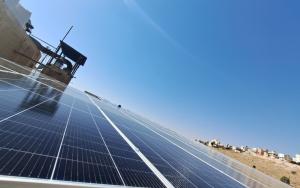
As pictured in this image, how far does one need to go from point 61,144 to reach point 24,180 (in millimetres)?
2862

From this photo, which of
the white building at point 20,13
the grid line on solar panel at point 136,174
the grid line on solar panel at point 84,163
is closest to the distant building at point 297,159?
the grid line on solar panel at point 136,174

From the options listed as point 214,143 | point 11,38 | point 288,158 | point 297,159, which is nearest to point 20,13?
point 11,38

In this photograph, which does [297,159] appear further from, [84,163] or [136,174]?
[84,163]

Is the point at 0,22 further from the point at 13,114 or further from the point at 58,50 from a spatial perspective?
the point at 13,114

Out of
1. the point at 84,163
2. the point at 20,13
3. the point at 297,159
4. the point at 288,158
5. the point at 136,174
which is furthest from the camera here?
the point at 20,13

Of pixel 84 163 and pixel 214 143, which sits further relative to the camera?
pixel 214 143

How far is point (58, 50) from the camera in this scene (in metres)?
47.6

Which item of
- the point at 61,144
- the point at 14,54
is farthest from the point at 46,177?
the point at 14,54

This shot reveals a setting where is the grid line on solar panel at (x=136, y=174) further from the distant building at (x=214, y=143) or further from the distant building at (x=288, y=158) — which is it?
the distant building at (x=214, y=143)

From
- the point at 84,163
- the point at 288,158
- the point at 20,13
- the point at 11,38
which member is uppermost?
the point at 20,13

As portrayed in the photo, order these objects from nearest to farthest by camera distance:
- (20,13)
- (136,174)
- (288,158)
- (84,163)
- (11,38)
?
(84,163), (136,174), (11,38), (288,158), (20,13)

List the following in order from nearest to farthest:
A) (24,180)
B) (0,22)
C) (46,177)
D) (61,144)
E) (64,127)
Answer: (24,180) → (46,177) → (61,144) → (64,127) → (0,22)

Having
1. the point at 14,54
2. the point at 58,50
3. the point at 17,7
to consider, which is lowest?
the point at 14,54

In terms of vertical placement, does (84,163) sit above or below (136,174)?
below
